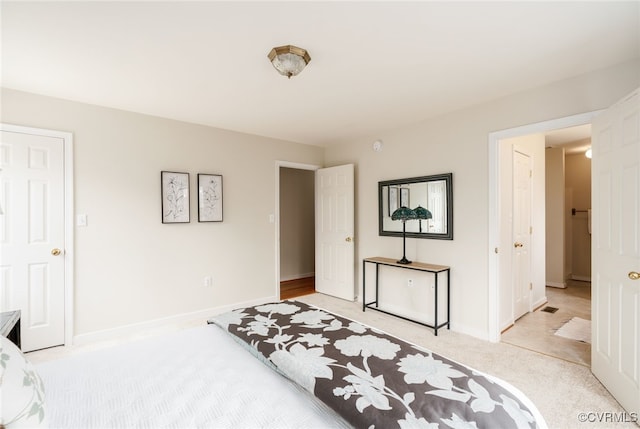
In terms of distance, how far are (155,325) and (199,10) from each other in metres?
3.17

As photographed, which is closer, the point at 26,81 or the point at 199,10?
the point at 199,10

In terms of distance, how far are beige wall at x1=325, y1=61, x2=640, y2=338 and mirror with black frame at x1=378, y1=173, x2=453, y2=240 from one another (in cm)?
8

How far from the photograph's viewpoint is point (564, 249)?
5.11 metres

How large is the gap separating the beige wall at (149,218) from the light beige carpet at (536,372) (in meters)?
1.94

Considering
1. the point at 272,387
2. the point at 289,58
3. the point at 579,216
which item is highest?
the point at 289,58

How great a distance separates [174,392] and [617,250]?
2719 mm

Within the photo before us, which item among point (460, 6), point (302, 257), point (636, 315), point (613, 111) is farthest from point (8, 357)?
point (302, 257)

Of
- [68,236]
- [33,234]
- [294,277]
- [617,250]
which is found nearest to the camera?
[617,250]

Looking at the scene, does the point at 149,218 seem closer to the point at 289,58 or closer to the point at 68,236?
the point at 68,236

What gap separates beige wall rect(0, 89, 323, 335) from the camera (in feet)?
9.94

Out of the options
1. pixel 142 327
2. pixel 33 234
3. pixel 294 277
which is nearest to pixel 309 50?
pixel 33 234

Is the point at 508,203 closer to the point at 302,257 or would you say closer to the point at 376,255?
the point at 376,255

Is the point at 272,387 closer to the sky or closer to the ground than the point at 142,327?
closer to the sky

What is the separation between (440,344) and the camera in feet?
9.81
